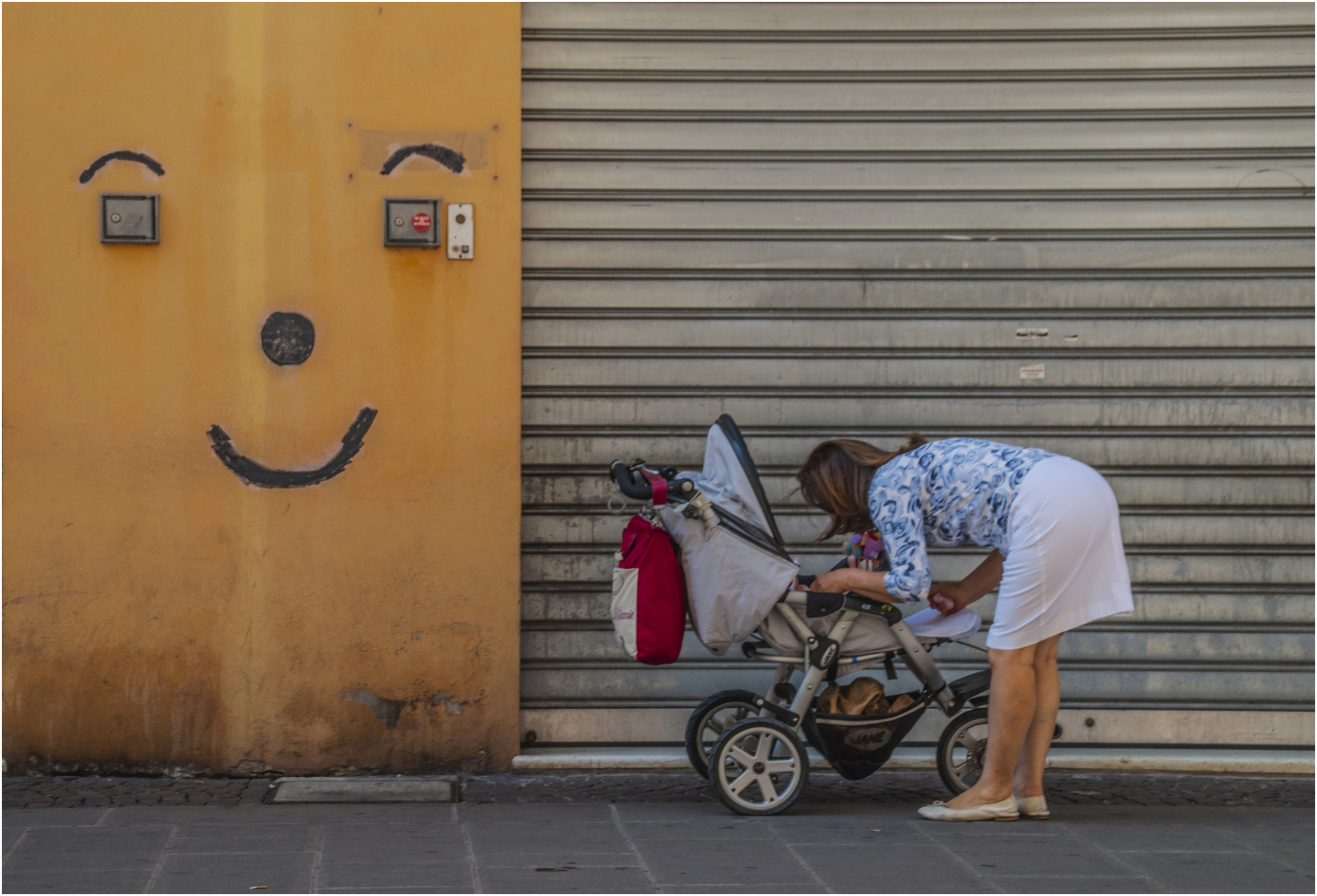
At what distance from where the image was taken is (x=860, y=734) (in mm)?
4816

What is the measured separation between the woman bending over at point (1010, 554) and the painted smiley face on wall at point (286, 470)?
2.16m

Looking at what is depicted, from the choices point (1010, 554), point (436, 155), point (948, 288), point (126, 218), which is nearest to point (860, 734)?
point (1010, 554)

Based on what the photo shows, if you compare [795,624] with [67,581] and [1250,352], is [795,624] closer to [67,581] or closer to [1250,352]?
[1250,352]

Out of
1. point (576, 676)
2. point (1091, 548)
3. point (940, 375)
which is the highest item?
point (940, 375)

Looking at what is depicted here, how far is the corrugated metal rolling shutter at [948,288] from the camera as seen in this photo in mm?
5762

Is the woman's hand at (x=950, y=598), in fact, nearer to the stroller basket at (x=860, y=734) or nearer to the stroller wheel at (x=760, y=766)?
the stroller basket at (x=860, y=734)

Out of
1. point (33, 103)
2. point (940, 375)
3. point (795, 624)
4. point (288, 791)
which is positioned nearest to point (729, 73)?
point (940, 375)

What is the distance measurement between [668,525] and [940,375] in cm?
175

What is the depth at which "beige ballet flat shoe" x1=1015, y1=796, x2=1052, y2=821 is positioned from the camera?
4.76 metres

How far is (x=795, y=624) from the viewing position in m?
4.82

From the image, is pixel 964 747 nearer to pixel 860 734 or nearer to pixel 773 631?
pixel 860 734

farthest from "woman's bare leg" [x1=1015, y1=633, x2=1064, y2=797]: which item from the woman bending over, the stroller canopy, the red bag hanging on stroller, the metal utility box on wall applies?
the metal utility box on wall

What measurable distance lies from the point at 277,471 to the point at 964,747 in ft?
10.4

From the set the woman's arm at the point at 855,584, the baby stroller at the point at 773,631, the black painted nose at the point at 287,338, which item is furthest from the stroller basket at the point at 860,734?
the black painted nose at the point at 287,338
